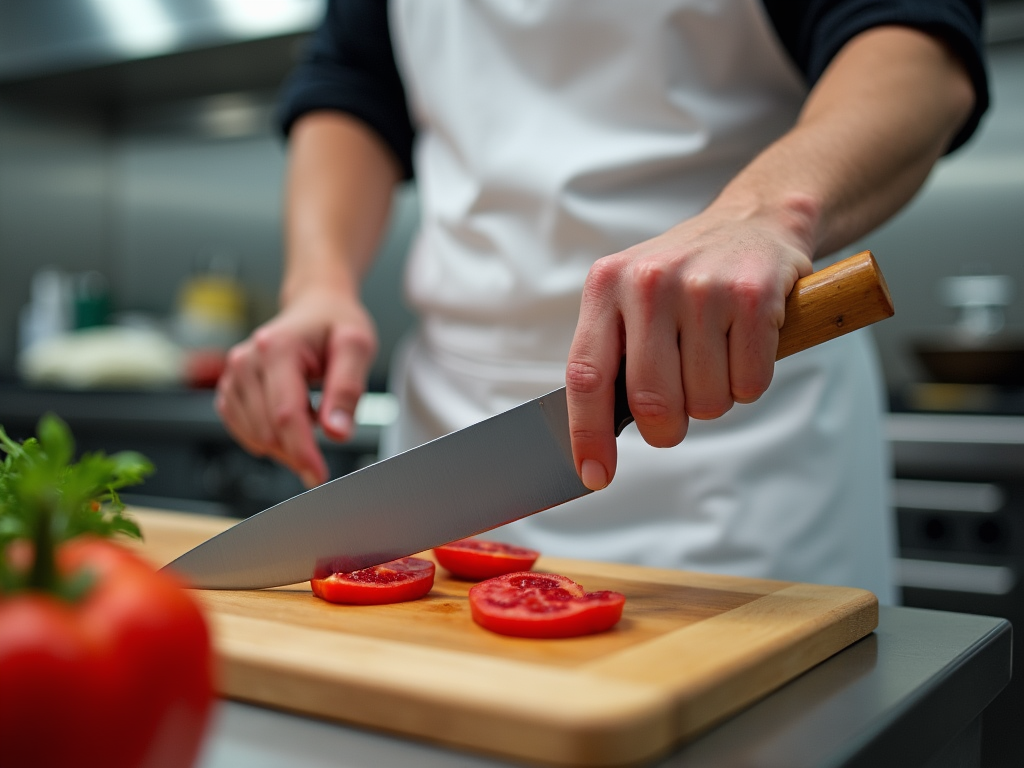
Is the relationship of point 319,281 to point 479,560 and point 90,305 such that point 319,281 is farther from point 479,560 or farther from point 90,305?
point 90,305

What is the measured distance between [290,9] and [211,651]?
7.17ft

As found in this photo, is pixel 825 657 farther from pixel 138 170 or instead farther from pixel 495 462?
pixel 138 170

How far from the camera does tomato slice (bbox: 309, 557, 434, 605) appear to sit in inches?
26.5

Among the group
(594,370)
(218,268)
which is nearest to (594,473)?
(594,370)

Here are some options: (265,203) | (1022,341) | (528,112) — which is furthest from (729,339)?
(265,203)

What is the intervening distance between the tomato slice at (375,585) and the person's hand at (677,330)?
139 mm

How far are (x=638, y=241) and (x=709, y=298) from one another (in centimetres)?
46

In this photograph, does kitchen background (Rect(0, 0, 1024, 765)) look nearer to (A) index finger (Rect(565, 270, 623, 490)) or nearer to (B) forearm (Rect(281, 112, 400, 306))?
(B) forearm (Rect(281, 112, 400, 306))

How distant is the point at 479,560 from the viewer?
76 cm

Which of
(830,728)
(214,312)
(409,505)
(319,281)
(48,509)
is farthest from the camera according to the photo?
(214,312)

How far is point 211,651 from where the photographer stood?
1.20 ft

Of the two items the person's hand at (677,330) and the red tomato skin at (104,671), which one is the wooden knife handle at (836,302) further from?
the red tomato skin at (104,671)

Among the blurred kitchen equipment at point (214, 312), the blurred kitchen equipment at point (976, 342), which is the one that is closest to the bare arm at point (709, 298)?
the blurred kitchen equipment at point (976, 342)

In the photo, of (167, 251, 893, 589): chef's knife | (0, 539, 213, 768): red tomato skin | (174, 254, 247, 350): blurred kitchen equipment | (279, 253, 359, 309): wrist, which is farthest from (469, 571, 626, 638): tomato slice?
(174, 254, 247, 350): blurred kitchen equipment
